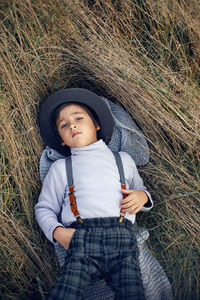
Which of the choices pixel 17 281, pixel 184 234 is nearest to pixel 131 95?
pixel 184 234

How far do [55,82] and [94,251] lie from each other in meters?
1.54

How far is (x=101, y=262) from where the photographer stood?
172cm

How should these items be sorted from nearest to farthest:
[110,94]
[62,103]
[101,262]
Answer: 1. [101,262]
2. [62,103]
3. [110,94]

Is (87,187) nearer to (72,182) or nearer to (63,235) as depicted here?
(72,182)

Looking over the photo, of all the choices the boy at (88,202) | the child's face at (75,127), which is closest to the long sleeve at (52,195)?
the boy at (88,202)

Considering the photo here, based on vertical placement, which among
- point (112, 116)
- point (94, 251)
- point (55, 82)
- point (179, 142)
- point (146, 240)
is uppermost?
point (55, 82)

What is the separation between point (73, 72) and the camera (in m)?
2.54

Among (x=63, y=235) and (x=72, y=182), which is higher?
(x=72, y=182)

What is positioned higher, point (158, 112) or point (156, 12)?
point (156, 12)

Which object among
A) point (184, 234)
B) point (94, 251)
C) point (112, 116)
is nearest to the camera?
point (94, 251)

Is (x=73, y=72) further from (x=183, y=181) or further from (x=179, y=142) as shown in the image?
(x=183, y=181)

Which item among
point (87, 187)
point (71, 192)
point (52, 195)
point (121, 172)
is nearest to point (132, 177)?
point (121, 172)

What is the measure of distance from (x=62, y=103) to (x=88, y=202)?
2.81 ft

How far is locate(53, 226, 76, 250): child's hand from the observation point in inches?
70.5
